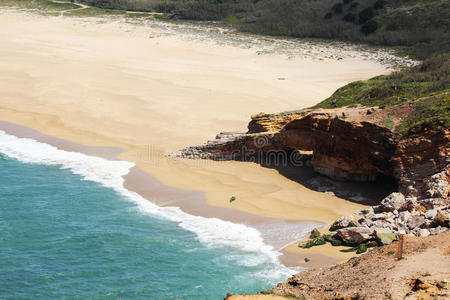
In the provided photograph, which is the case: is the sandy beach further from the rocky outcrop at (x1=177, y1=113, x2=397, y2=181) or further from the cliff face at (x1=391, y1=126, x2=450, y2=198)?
the cliff face at (x1=391, y1=126, x2=450, y2=198)

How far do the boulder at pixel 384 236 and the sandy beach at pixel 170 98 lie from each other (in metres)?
1.35

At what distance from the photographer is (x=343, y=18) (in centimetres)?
6450

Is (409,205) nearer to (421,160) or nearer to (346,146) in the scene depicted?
(421,160)

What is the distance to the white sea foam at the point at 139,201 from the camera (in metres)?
16.6

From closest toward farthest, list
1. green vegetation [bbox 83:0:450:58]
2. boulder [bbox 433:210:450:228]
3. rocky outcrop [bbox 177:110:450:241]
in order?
1. boulder [bbox 433:210:450:228]
2. rocky outcrop [bbox 177:110:450:241]
3. green vegetation [bbox 83:0:450:58]

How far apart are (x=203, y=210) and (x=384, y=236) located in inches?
268

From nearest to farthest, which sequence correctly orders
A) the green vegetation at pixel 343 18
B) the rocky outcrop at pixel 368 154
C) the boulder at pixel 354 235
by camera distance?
the boulder at pixel 354 235
the rocky outcrop at pixel 368 154
the green vegetation at pixel 343 18

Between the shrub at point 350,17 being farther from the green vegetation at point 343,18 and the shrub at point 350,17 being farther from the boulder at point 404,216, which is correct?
the boulder at point 404,216

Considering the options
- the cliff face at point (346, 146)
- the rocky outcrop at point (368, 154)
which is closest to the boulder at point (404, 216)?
the rocky outcrop at point (368, 154)

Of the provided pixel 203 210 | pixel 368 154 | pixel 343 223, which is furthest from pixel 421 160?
pixel 203 210

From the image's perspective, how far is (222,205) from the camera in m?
20.0

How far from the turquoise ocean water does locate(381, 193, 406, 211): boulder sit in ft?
12.7

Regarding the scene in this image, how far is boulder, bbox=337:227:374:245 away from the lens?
15555 mm

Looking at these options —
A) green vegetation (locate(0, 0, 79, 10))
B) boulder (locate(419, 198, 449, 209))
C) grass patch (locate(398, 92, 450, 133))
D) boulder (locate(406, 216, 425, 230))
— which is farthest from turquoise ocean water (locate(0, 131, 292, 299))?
green vegetation (locate(0, 0, 79, 10))
